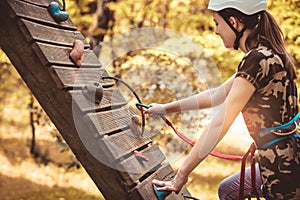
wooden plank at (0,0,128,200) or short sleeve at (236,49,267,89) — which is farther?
wooden plank at (0,0,128,200)

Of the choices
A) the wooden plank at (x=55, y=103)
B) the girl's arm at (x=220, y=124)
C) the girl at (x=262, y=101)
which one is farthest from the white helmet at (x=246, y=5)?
the wooden plank at (x=55, y=103)

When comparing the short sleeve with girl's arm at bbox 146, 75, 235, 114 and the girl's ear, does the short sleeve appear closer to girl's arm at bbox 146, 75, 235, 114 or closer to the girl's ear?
the girl's ear

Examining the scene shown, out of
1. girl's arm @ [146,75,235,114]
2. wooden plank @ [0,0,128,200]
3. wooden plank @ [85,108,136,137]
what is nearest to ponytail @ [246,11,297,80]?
girl's arm @ [146,75,235,114]

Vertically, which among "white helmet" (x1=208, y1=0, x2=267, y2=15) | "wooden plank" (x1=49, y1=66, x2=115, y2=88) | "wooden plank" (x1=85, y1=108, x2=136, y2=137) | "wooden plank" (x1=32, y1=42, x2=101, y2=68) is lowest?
"wooden plank" (x1=85, y1=108, x2=136, y2=137)

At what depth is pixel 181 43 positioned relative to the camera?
6832 mm

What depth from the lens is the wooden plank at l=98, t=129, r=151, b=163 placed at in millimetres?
2293

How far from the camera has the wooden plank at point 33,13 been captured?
2.38 metres

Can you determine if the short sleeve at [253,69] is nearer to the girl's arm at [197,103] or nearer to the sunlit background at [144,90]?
the girl's arm at [197,103]

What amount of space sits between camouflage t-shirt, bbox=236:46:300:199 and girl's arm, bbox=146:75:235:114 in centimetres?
51

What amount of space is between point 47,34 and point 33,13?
5.3 inches

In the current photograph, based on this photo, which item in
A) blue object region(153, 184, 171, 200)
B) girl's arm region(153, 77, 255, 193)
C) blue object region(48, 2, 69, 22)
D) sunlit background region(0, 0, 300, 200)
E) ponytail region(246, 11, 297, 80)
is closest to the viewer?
girl's arm region(153, 77, 255, 193)

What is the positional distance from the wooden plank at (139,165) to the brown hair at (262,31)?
2.71 feet

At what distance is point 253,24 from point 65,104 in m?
1.01

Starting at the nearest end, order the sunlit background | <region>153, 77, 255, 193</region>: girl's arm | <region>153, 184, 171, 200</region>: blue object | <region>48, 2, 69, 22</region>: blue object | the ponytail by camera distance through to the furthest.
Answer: <region>153, 77, 255, 193</region>: girl's arm
the ponytail
<region>153, 184, 171, 200</region>: blue object
<region>48, 2, 69, 22</region>: blue object
the sunlit background
